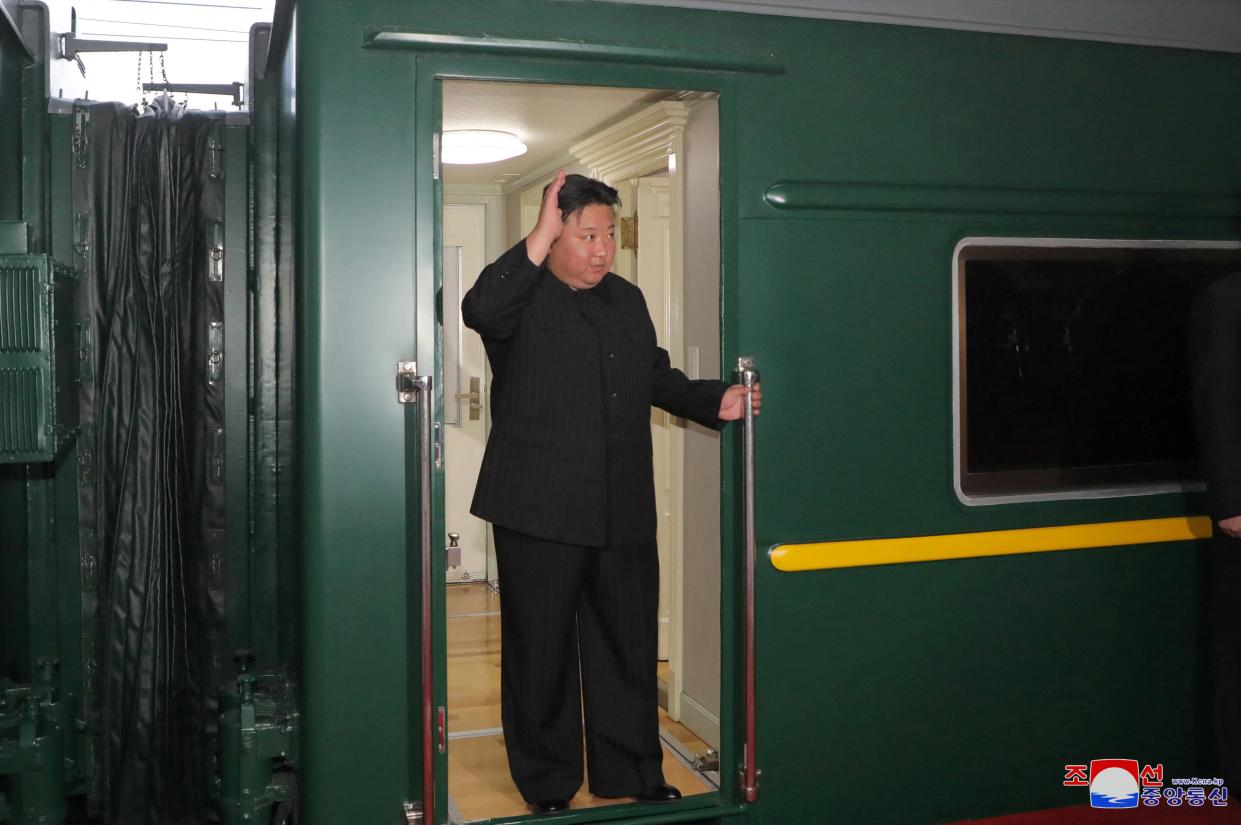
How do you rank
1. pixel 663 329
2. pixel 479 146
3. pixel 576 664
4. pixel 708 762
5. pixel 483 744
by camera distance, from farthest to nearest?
pixel 479 146, pixel 663 329, pixel 483 744, pixel 708 762, pixel 576 664

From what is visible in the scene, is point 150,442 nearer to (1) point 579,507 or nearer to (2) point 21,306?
(2) point 21,306

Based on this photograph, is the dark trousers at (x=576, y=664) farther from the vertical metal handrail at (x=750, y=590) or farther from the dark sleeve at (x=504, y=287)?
the dark sleeve at (x=504, y=287)

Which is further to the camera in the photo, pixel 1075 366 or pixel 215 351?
pixel 215 351

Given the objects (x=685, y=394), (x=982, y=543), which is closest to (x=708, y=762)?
(x=982, y=543)

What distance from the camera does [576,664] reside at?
3.57 metres

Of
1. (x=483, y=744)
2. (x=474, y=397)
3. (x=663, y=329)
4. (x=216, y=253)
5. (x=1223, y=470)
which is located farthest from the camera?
(x=474, y=397)

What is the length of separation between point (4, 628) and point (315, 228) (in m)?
1.96

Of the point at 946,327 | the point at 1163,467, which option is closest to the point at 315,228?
the point at 946,327

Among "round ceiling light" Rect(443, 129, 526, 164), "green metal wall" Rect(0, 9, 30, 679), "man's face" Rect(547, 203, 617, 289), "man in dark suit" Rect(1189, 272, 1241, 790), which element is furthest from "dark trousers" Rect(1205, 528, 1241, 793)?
"green metal wall" Rect(0, 9, 30, 679)

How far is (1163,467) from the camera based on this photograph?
3.77 metres

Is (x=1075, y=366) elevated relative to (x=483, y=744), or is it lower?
elevated

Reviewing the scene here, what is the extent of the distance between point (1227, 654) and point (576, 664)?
2.03 metres

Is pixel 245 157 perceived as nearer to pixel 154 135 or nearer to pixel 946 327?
pixel 154 135
